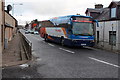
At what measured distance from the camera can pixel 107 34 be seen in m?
23.7

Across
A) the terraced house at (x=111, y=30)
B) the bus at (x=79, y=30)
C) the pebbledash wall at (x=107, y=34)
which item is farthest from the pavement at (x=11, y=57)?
the terraced house at (x=111, y=30)

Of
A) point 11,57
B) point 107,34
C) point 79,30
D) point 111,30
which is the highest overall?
point 111,30

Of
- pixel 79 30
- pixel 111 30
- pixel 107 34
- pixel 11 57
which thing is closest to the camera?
pixel 11 57

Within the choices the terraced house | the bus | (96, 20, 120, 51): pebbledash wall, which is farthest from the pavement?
the terraced house

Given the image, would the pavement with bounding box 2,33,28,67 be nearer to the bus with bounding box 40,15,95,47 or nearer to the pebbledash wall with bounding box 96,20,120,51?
the bus with bounding box 40,15,95,47

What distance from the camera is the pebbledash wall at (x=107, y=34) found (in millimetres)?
21184

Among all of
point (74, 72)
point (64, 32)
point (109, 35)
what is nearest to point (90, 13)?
point (109, 35)

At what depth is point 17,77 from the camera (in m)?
7.41

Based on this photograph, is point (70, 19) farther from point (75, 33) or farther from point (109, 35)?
point (109, 35)

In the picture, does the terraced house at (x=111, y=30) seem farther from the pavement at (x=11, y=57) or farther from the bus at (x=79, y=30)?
the pavement at (x=11, y=57)

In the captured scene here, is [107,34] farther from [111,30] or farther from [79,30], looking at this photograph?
[79,30]

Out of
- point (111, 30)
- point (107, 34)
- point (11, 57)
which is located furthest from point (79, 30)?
point (11, 57)

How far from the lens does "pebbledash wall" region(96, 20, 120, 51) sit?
69.5ft

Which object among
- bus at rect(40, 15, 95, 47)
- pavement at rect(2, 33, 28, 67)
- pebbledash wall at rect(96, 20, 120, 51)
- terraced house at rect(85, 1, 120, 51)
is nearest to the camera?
pavement at rect(2, 33, 28, 67)
